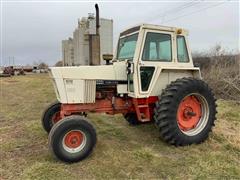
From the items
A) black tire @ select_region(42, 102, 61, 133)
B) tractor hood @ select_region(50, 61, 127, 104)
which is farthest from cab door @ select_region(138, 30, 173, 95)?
black tire @ select_region(42, 102, 61, 133)

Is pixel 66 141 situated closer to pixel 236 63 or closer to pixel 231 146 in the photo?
pixel 231 146

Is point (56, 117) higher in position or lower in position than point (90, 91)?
lower

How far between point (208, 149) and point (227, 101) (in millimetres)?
5166

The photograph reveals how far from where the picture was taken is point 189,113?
541 cm

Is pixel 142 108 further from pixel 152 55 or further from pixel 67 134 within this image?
pixel 67 134

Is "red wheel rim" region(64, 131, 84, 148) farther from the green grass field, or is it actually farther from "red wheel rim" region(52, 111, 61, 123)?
"red wheel rim" region(52, 111, 61, 123)

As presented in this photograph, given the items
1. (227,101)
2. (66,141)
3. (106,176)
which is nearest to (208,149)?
(106,176)

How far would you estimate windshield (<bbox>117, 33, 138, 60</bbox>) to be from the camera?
5.37 metres

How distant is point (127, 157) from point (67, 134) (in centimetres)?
101

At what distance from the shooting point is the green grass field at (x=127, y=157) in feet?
13.2

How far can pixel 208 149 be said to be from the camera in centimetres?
501

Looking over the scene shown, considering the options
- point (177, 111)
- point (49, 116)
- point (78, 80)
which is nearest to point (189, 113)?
point (177, 111)

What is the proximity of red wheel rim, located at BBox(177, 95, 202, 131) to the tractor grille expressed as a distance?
1561 mm

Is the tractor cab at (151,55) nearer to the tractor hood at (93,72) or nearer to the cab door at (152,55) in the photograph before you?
the cab door at (152,55)
